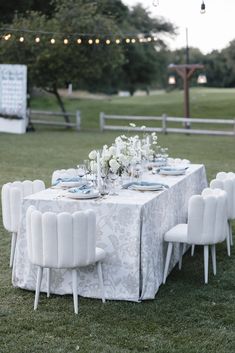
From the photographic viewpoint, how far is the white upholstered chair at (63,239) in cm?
539

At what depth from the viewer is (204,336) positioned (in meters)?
5.04

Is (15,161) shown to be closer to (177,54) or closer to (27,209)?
(27,209)

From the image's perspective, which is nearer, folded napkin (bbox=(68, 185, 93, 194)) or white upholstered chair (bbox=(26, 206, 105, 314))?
white upholstered chair (bbox=(26, 206, 105, 314))

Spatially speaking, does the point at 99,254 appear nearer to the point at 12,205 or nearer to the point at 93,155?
the point at 93,155

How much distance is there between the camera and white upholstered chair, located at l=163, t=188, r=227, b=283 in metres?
6.20

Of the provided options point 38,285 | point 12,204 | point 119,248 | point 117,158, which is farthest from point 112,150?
point 38,285

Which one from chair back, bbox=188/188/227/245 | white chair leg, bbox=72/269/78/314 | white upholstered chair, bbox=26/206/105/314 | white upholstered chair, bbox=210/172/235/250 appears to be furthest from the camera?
white upholstered chair, bbox=210/172/235/250

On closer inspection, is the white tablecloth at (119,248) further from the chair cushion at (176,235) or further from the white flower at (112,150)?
the white flower at (112,150)

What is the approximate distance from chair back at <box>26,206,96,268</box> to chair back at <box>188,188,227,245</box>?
3.71ft

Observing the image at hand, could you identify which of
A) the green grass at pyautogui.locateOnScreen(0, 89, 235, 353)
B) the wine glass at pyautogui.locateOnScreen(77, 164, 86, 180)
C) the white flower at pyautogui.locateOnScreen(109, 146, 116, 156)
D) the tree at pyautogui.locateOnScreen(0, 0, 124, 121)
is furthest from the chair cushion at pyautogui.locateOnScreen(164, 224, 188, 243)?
the tree at pyautogui.locateOnScreen(0, 0, 124, 121)

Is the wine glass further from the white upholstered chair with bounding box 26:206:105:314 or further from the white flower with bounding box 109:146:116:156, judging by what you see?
the white upholstered chair with bounding box 26:206:105:314

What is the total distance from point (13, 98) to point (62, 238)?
1859 centimetres

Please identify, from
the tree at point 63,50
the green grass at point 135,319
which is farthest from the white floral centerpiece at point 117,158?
the tree at point 63,50

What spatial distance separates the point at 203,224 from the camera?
6262 mm
